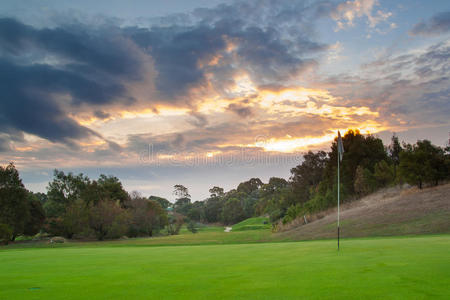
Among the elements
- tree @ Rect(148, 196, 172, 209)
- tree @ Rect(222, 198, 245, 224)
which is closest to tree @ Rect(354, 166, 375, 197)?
tree @ Rect(222, 198, 245, 224)

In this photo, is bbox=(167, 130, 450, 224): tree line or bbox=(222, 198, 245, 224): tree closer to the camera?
bbox=(167, 130, 450, 224): tree line

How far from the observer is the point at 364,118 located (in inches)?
1898

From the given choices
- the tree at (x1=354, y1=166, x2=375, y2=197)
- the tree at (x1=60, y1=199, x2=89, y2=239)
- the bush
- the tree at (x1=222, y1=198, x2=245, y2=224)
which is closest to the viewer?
the bush

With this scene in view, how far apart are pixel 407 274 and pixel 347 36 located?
1107 inches

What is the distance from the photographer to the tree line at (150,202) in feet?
140

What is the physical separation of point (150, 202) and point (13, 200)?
26241mm

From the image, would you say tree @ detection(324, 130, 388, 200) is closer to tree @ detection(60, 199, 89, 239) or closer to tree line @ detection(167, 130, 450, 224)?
tree line @ detection(167, 130, 450, 224)

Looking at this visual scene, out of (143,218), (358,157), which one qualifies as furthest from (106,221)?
(358,157)

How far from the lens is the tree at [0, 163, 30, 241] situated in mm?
52250

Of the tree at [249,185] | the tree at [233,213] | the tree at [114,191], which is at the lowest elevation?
the tree at [233,213]

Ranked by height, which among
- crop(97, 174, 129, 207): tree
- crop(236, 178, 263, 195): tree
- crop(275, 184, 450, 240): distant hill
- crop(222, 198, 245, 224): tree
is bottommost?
crop(222, 198, 245, 224): tree

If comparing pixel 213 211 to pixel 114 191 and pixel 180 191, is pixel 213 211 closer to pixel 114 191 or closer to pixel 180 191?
pixel 180 191

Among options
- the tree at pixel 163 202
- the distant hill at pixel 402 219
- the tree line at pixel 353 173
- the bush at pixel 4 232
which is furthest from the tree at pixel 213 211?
the distant hill at pixel 402 219

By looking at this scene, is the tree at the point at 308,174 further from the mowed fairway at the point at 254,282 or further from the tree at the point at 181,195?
the tree at the point at 181,195
